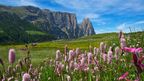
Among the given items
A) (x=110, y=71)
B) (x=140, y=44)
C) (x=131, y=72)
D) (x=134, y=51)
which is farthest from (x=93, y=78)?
(x=140, y=44)

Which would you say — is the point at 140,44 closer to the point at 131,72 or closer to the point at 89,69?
the point at 131,72

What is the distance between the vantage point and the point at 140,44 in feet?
51.4

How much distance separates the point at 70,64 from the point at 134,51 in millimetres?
5527

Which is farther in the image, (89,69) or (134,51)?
(89,69)

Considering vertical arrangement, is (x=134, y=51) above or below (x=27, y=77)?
above

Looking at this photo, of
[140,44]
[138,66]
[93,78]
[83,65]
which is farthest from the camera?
[140,44]

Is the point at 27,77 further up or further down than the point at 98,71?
further up

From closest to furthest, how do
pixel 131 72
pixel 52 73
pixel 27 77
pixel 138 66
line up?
pixel 138 66 < pixel 27 77 < pixel 131 72 < pixel 52 73

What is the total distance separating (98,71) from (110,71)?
63 centimetres

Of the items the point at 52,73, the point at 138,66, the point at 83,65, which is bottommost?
the point at 52,73

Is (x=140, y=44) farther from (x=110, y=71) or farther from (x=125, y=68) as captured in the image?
(x=110, y=71)

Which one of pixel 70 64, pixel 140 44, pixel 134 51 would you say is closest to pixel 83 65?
pixel 70 64

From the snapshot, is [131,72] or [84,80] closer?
[84,80]

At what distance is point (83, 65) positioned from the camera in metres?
8.44
